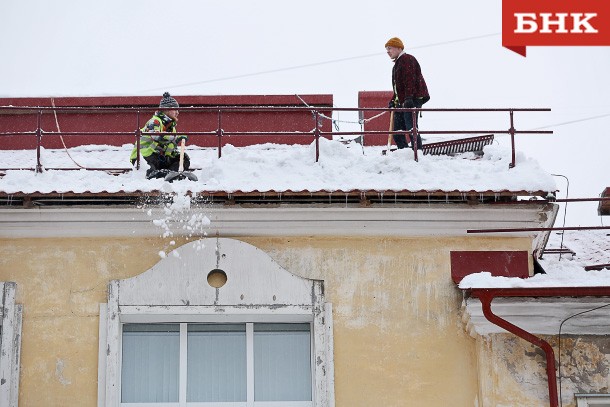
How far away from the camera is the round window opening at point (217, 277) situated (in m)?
12.7

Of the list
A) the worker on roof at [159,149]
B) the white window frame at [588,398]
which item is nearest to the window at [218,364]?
the worker on roof at [159,149]

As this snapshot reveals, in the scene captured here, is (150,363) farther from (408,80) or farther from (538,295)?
(408,80)

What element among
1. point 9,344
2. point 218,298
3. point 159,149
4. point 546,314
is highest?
point 159,149

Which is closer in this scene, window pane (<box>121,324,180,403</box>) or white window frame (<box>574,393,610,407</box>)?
white window frame (<box>574,393,610,407</box>)

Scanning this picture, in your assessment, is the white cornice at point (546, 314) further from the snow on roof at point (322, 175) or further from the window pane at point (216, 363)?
the window pane at point (216, 363)

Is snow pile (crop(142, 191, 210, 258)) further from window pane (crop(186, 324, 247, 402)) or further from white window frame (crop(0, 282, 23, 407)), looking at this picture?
white window frame (crop(0, 282, 23, 407))

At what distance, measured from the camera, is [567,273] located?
40.2ft

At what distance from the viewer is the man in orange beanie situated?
1559cm

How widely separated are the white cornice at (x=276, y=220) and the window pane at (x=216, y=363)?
988mm

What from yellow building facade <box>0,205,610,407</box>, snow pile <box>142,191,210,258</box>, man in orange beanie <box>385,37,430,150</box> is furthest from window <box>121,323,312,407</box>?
man in orange beanie <box>385,37,430,150</box>

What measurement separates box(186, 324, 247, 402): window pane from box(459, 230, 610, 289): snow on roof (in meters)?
2.38

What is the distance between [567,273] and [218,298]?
339 centimetres

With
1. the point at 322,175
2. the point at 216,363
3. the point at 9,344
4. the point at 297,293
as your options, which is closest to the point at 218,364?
the point at 216,363

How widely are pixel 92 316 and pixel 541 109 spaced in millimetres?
5118
